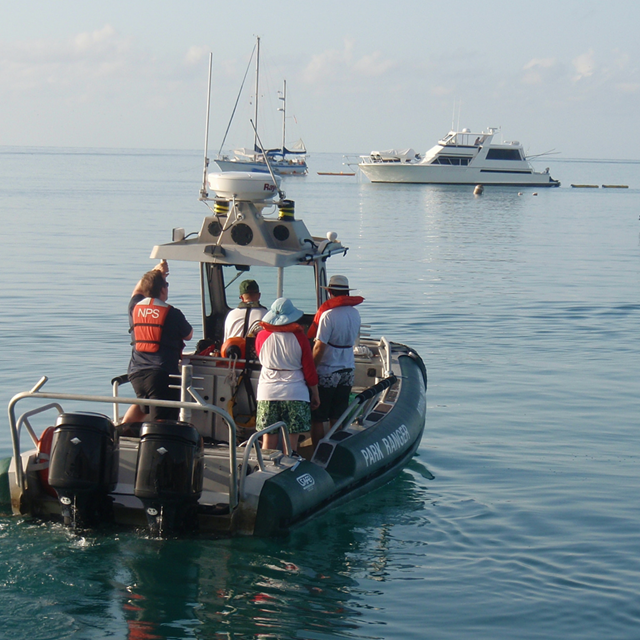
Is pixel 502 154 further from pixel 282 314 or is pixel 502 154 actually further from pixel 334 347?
pixel 282 314

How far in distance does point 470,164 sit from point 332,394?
6899 cm

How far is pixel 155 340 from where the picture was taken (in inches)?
275

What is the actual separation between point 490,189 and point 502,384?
64495mm

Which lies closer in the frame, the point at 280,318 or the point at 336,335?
the point at 280,318

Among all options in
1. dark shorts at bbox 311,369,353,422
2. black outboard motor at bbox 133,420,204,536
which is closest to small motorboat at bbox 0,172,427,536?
black outboard motor at bbox 133,420,204,536

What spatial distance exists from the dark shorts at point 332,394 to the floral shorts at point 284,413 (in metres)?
0.65

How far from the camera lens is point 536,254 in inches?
1211

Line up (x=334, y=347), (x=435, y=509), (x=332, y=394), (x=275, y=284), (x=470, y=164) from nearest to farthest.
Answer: (x=334, y=347) → (x=332, y=394) → (x=435, y=509) → (x=275, y=284) → (x=470, y=164)

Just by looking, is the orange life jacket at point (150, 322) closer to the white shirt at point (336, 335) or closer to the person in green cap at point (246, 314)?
the person in green cap at point (246, 314)

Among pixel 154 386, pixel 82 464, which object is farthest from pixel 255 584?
pixel 154 386

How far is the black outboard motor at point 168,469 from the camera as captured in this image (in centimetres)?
609

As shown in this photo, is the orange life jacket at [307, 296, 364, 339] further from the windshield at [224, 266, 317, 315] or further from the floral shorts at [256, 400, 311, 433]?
the windshield at [224, 266, 317, 315]

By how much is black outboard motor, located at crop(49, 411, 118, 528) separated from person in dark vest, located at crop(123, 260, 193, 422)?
659 millimetres

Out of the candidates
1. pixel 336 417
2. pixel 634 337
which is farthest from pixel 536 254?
pixel 336 417
